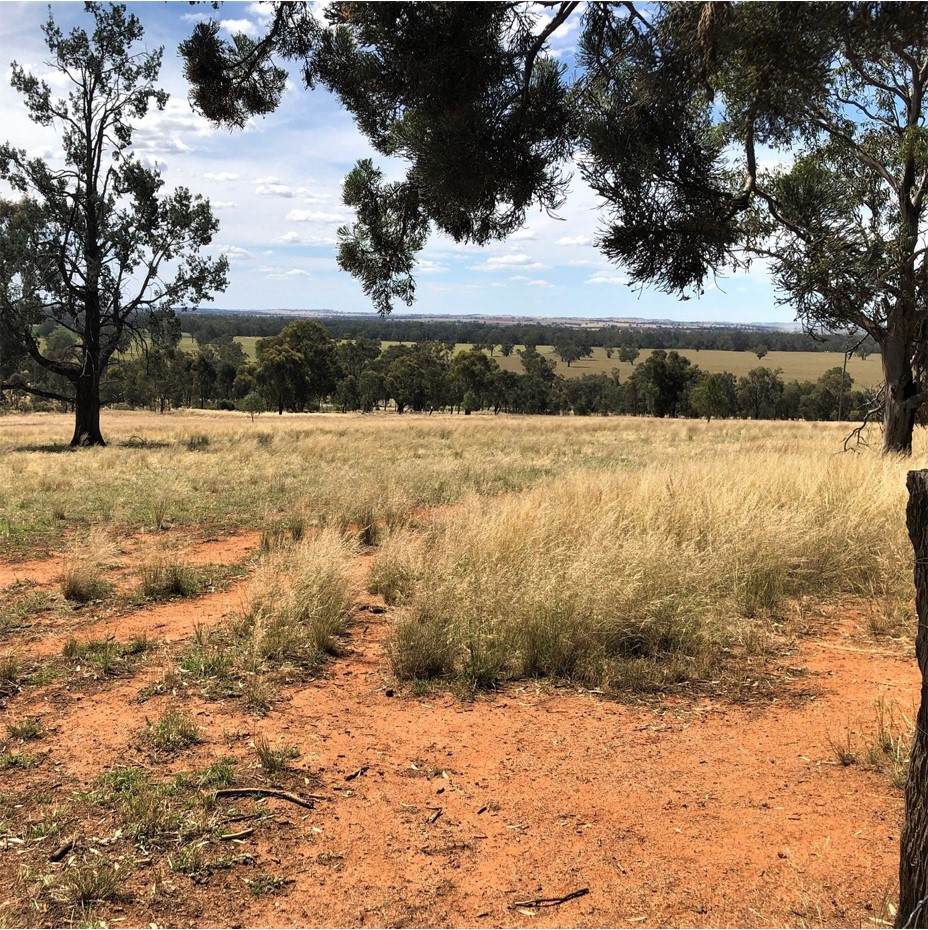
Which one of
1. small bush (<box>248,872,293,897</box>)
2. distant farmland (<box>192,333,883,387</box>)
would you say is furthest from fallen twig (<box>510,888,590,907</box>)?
distant farmland (<box>192,333,883,387</box>)

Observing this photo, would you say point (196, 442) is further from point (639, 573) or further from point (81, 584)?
point (639, 573)

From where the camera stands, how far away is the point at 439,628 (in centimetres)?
502

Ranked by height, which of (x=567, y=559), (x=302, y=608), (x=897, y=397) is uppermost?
(x=897, y=397)

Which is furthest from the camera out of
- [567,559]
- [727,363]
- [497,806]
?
[727,363]

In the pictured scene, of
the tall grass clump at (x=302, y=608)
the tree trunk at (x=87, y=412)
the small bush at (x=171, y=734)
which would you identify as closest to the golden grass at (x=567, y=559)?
the tall grass clump at (x=302, y=608)

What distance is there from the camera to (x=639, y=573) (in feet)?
18.0

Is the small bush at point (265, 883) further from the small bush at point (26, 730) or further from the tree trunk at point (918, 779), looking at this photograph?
the tree trunk at point (918, 779)

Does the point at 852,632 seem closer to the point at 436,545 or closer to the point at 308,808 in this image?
the point at 436,545

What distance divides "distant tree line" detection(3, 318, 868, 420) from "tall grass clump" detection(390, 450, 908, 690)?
51338 mm

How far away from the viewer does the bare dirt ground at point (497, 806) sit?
2.62m

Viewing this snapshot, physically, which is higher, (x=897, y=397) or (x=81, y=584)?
(x=897, y=397)

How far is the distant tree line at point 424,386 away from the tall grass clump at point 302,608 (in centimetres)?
5190

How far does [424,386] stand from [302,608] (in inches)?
2828

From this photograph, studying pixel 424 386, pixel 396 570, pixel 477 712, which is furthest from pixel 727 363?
A: pixel 477 712
